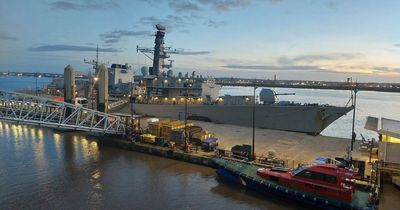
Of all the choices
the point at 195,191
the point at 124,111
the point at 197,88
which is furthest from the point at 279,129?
the point at 124,111

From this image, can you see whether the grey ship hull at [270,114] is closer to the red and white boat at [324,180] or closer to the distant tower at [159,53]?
the distant tower at [159,53]

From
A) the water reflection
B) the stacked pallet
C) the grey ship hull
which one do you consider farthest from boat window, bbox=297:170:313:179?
the grey ship hull

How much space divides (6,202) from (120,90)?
1555 inches

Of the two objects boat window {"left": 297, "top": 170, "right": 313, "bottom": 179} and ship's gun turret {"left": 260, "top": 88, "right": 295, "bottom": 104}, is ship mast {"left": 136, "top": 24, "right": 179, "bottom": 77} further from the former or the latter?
boat window {"left": 297, "top": 170, "right": 313, "bottom": 179}

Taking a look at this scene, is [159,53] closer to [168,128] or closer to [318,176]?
[168,128]

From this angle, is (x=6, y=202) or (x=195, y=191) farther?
(x=195, y=191)

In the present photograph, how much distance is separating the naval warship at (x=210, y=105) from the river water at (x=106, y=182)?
26.2 ft

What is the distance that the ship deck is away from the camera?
17.1 meters

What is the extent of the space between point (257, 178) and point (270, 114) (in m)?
20.5

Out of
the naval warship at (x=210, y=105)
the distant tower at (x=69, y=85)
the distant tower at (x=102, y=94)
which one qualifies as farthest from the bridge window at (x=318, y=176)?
the distant tower at (x=69, y=85)

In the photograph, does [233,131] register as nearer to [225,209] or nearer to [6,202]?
[225,209]

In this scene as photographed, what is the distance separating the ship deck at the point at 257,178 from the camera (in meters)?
17.1

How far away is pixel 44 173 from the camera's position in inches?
920

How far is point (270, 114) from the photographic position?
40094 millimetres
